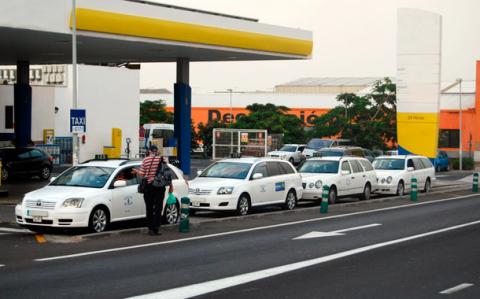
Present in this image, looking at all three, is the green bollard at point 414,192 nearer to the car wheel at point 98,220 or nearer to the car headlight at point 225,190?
the car headlight at point 225,190

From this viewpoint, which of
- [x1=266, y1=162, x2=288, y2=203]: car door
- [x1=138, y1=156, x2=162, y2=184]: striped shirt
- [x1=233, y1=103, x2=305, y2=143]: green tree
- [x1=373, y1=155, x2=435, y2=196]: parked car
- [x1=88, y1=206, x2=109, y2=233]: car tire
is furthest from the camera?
[x1=233, y1=103, x2=305, y2=143]: green tree

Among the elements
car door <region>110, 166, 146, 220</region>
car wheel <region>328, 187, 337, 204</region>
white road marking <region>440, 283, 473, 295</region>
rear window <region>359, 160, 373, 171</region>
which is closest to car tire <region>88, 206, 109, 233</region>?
car door <region>110, 166, 146, 220</region>

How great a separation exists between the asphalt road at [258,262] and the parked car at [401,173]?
11.3m

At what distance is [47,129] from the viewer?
5528 centimetres

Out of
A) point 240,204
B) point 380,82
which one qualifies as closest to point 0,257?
point 240,204

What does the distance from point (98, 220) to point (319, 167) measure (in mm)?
12751

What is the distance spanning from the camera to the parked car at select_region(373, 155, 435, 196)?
32844mm

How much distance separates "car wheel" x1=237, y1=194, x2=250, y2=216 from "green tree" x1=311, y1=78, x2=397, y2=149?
51.2m

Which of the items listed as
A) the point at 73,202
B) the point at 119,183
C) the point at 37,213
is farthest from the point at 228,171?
the point at 37,213

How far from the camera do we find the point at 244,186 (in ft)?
74.4

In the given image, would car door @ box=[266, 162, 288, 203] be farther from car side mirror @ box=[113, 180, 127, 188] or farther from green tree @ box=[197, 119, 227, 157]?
green tree @ box=[197, 119, 227, 157]

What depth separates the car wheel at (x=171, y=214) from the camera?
1938 cm

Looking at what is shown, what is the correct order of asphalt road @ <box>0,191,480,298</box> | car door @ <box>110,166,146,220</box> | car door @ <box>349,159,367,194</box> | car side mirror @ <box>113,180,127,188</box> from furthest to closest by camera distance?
car door @ <box>349,159,367,194</box>, car door @ <box>110,166,146,220</box>, car side mirror @ <box>113,180,127,188</box>, asphalt road @ <box>0,191,480,298</box>

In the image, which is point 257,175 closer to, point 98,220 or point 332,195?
point 332,195
